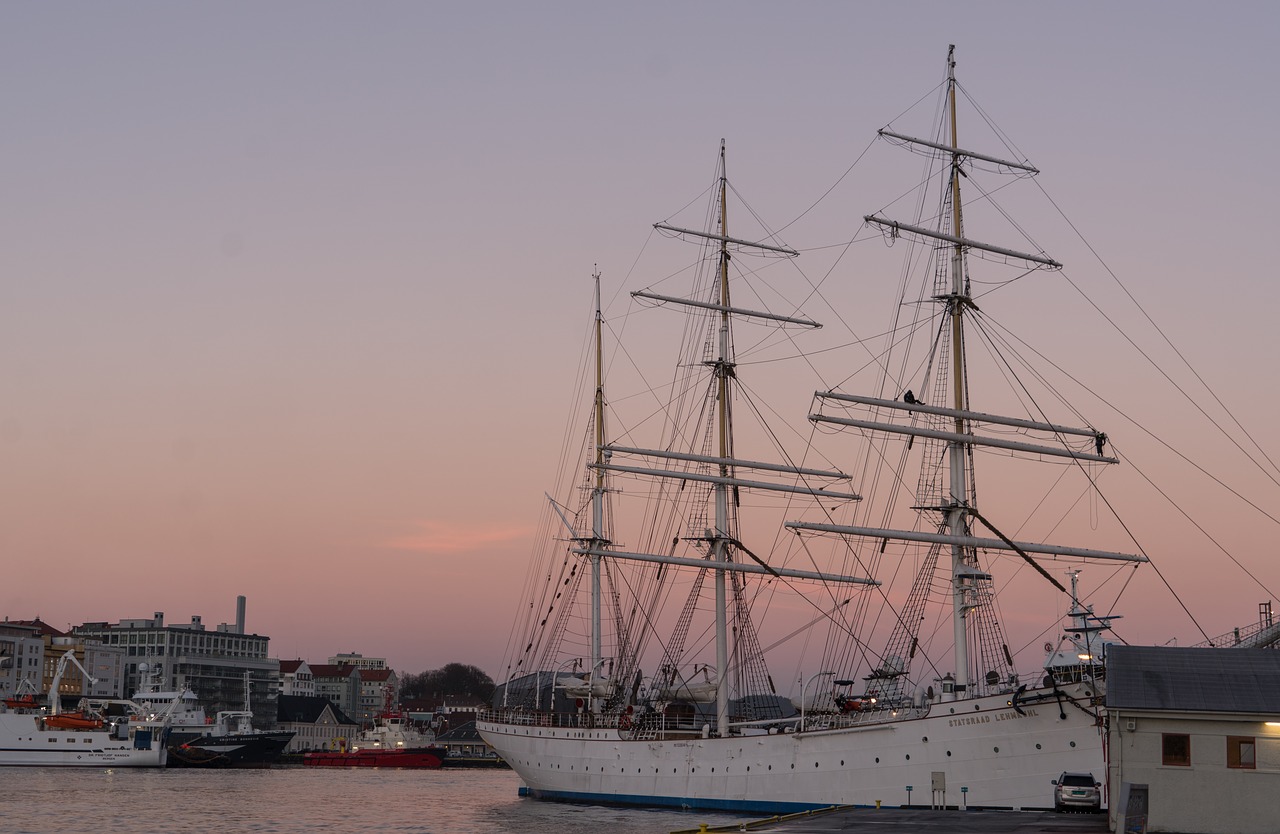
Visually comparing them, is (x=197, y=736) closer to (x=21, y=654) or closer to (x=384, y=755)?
(x=384, y=755)

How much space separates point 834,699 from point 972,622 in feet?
23.4

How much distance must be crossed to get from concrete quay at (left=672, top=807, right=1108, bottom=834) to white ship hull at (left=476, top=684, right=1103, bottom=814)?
17.3ft

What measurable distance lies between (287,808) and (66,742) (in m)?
63.5

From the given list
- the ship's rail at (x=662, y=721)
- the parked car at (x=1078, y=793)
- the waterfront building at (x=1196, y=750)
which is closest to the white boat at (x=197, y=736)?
the ship's rail at (x=662, y=721)

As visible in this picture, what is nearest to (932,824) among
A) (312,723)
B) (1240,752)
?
(1240,752)

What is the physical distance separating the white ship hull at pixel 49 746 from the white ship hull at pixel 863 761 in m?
68.5

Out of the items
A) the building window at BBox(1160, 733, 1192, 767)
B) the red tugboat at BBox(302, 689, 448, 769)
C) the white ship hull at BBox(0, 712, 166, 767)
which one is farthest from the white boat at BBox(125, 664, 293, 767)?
the building window at BBox(1160, 733, 1192, 767)

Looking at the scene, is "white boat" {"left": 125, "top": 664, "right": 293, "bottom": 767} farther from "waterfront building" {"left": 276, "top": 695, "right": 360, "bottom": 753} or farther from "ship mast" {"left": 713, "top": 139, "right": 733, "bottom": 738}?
"ship mast" {"left": 713, "top": 139, "right": 733, "bottom": 738}

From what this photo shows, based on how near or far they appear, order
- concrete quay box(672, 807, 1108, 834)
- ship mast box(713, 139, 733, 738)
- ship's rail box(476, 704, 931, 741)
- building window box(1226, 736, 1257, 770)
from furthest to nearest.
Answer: ship mast box(713, 139, 733, 738), ship's rail box(476, 704, 931, 741), concrete quay box(672, 807, 1108, 834), building window box(1226, 736, 1257, 770)

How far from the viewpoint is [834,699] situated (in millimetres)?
54344

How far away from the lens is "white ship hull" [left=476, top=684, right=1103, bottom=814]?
43219 mm

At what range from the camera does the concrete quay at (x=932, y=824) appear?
31.3 meters

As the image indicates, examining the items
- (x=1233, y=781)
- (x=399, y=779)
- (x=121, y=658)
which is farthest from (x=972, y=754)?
(x=121, y=658)

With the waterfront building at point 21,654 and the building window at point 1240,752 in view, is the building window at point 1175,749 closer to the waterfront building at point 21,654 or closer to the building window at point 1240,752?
the building window at point 1240,752
